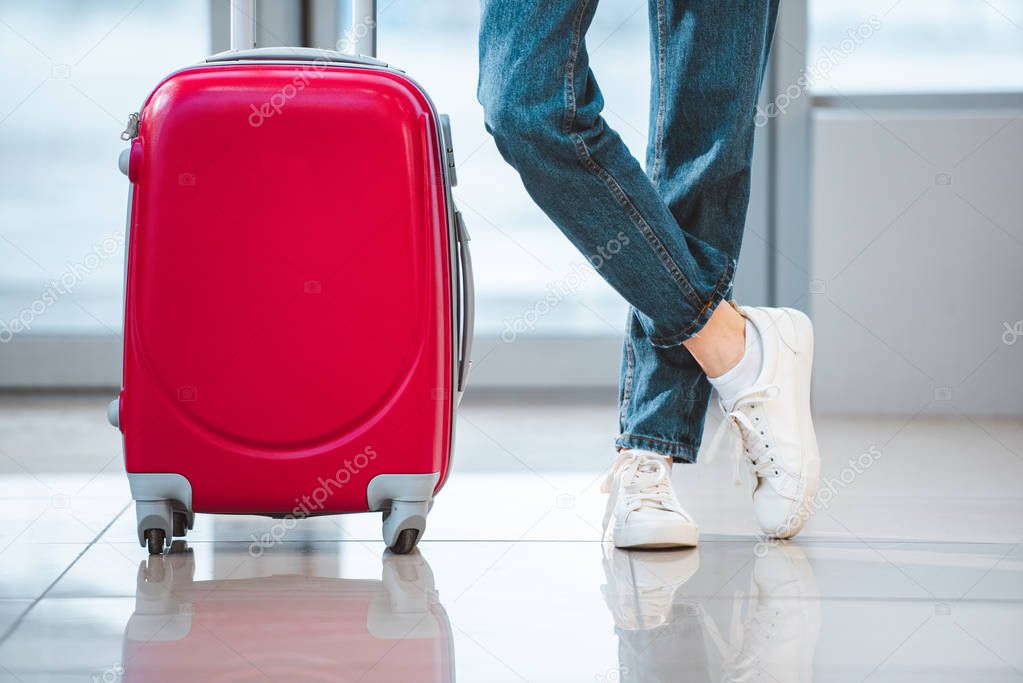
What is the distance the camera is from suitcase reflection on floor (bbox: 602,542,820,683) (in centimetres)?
74

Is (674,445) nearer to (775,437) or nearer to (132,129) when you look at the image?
(775,437)

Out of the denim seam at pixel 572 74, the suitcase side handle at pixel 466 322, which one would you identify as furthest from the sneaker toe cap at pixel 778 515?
the denim seam at pixel 572 74

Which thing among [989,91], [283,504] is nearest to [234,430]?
[283,504]

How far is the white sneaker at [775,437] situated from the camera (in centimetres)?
110

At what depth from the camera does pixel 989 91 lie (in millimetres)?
2197

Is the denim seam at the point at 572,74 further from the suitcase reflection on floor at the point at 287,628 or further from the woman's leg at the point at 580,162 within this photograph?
the suitcase reflection on floor at the point at 287,628

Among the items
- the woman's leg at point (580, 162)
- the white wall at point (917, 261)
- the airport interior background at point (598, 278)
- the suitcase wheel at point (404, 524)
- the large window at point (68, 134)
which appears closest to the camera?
the woman's leg at point (580, 162)

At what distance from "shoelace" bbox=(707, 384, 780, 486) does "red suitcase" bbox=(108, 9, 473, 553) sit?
31cm

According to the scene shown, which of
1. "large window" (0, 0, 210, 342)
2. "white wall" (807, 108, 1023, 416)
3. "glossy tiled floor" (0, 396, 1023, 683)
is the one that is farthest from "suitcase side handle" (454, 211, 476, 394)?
"large window" (0, 0, 210, 342)

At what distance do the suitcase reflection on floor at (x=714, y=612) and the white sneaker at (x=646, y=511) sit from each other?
0.01 metres

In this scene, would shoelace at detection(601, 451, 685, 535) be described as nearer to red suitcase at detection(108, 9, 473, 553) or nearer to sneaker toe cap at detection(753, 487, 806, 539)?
sneaker toe cap at detection(753, 487, 806, 539)

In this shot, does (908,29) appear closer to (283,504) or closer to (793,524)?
(793,524)

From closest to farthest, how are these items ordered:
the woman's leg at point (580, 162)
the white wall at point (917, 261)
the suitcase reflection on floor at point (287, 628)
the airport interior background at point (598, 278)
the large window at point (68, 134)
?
the suitcase reflection on floor at point (287, 628)
the woman's leg at point (580, 162)
the airport interior background at point (598, 278)
the white wall at point (917, 261)
the large window at point (68, 134)

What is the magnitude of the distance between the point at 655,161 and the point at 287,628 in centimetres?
60
